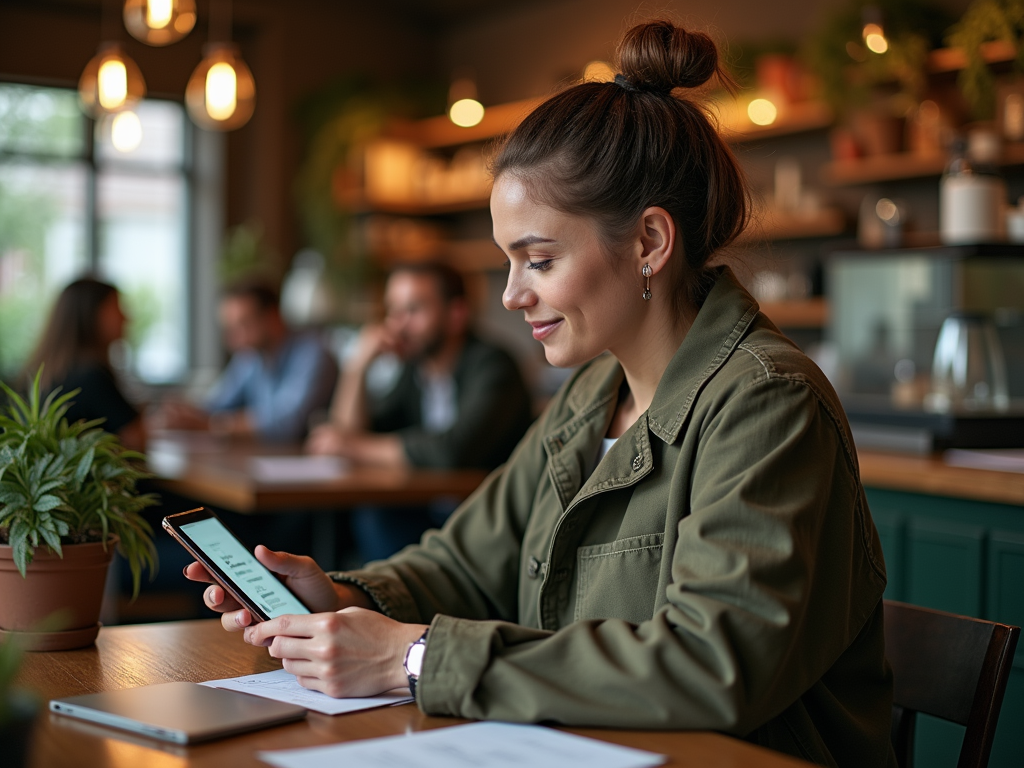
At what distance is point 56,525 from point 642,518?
682mm

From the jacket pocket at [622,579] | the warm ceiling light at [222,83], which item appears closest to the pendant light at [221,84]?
the warm ceiling light at [222,83]

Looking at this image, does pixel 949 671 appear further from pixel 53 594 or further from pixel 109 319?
pixel 109 319

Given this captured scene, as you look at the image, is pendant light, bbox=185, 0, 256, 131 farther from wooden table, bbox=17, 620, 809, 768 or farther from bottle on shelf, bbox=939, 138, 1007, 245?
wooden table, bbox=17, 620, 809, 768

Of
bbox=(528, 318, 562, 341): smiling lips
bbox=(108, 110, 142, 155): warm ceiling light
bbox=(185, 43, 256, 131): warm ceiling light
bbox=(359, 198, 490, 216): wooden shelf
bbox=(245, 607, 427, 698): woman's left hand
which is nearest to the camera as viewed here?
bbox=(245, 607, 427, 698): woman's left hand

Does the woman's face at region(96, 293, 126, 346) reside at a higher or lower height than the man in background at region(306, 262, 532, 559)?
A: higher

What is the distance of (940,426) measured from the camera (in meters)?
2.81

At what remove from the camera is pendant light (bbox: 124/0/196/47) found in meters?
3.01

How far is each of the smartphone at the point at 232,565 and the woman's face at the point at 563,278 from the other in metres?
0.45

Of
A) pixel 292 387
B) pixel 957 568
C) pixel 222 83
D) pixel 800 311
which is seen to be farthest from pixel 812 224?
pixel 957 568

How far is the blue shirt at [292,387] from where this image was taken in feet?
15.5

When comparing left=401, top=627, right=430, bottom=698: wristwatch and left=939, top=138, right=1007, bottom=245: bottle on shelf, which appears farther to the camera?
left=939, top=138, right=1007, bottom=245: bottle on shelf

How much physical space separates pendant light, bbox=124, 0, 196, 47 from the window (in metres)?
3.55

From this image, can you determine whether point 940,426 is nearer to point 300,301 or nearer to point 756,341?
point 756,341

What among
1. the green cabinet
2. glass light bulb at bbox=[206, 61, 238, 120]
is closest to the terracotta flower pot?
the green cabinet
